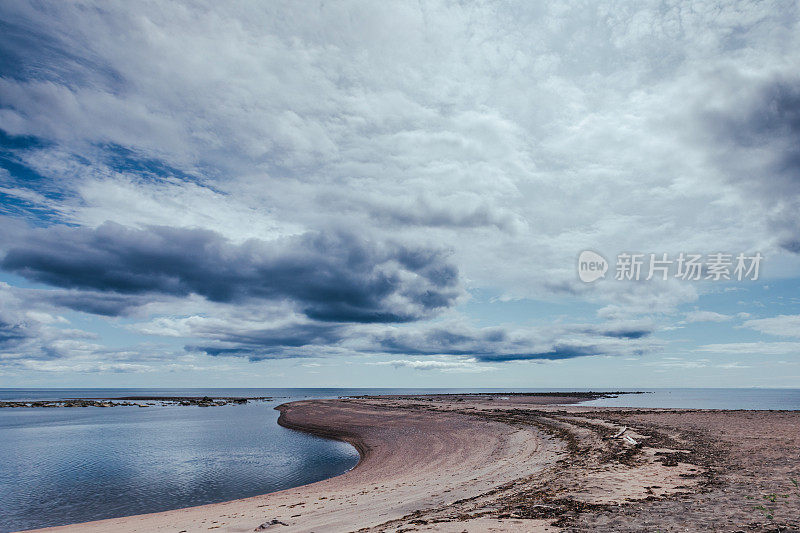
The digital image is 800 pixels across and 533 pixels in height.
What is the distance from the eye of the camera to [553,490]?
16.6 metres

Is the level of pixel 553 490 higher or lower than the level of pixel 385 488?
higher

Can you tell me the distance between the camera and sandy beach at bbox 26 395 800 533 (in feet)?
41.2

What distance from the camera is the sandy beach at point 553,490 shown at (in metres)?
12.6

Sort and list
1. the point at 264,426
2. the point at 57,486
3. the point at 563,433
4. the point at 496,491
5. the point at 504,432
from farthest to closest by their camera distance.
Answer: the point at 264,426 < the point at 504,432 < the point at 563,433 < the point at 57,486 < the point at 496,491

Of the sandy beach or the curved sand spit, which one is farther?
the curved sand spit

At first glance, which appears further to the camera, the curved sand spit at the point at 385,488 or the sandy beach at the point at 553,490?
the curved sand spit at the point at 385,488

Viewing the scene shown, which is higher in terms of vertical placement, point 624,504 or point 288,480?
point 624,504

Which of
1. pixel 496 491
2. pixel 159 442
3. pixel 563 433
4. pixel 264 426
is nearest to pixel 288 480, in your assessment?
pixel 496 491

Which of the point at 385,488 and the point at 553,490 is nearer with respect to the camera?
the point at 553,490

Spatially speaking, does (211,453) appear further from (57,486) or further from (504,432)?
(504,432)

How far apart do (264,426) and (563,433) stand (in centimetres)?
4946

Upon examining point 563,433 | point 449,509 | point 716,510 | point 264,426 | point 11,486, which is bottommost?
point 264,426

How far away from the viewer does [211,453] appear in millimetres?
42969

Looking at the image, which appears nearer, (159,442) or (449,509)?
(449,509)
